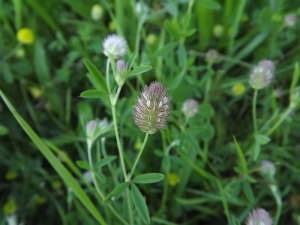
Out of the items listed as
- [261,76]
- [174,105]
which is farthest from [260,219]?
[174,105]

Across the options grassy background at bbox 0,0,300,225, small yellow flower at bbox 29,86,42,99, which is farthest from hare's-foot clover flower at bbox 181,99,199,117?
small yellow flower at bbox 29,86,42,99

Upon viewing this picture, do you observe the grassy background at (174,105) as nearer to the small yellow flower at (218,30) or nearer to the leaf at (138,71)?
the small yellow flower at (218,30)

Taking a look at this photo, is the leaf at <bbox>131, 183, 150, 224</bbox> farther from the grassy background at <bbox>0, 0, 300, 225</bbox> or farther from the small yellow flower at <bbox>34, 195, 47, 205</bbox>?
the small yellow flower at <bbox>34, 195, 47, 205</bbox>

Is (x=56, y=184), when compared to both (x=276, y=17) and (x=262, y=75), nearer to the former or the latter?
(x=262, y=75)

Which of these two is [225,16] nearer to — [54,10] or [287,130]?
[287,130]

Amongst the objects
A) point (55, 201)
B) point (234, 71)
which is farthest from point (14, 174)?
point (234, 71)
